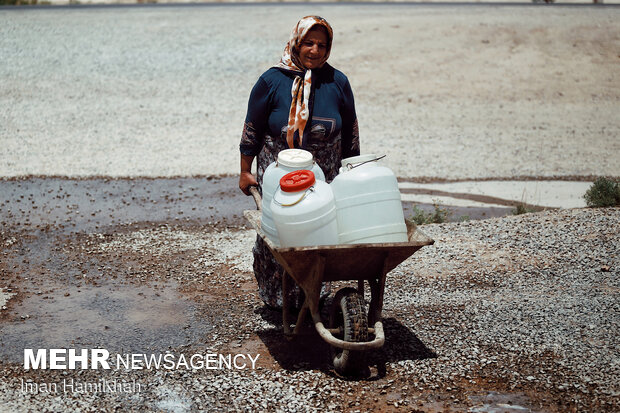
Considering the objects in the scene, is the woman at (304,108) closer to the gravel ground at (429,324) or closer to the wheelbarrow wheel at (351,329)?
the wheelbarrow wheel at (351,329)

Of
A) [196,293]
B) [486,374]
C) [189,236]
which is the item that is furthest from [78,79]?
[486,374]

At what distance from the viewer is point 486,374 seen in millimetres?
4875

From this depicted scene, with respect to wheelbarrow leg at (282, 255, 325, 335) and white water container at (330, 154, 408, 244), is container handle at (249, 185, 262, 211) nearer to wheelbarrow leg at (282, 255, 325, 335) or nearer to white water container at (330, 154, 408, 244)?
wheelbarrow leg at (282, 255, 325, 335)

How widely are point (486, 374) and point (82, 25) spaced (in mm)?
19155

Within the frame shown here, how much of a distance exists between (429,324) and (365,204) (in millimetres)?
1481

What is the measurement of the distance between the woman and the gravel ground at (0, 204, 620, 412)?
4.19ft

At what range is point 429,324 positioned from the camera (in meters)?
5.72

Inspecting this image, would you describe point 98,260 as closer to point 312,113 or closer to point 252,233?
point 252,233

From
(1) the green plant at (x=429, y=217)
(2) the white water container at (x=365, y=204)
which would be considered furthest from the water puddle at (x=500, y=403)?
(1) the green plant at (x=429, y=217)

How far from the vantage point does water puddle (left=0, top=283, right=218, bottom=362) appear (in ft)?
18.0

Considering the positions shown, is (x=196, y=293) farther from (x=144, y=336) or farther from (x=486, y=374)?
(x=486, y=374)

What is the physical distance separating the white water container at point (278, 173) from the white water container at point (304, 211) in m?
0.18

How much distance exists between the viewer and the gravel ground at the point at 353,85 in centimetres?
1269

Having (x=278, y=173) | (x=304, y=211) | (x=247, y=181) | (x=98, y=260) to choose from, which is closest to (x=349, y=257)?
(x=304, y=211)
